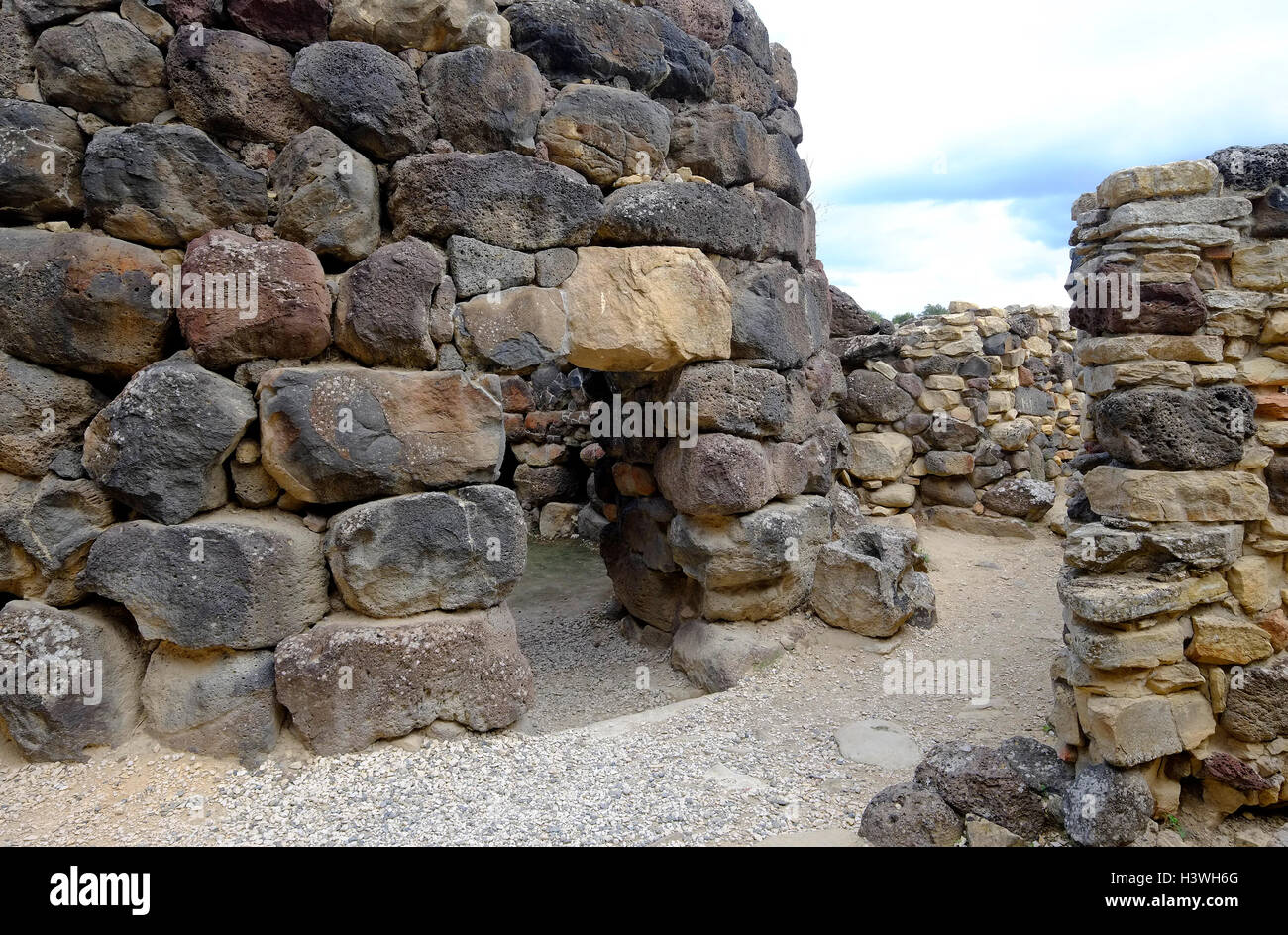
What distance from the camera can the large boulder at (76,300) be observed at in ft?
9.94

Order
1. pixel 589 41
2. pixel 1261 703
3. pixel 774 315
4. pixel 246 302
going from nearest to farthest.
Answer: pixel 1261 703 < pixel 246 302 < pixel 589 41 < pixel 774 315

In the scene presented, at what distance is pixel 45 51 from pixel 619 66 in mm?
2431

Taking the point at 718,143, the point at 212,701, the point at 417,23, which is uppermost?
the point at 417,23

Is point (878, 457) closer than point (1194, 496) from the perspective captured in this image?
No

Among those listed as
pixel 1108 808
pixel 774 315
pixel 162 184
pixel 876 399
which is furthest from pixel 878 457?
pixel 162 184

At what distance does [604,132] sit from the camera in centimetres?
392

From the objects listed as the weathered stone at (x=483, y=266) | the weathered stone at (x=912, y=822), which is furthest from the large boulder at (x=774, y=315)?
the weathered stone at (x=912, y=822)

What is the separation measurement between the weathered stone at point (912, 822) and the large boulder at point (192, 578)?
7.80 feet

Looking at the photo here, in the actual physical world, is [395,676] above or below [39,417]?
below

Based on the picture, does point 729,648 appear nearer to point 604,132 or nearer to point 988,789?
point 988,789

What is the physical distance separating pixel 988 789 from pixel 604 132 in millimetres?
3290

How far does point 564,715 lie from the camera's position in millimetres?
4434

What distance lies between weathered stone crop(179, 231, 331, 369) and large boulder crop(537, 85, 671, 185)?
4.47 feet

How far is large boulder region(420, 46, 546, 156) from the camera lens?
11.7 ft
